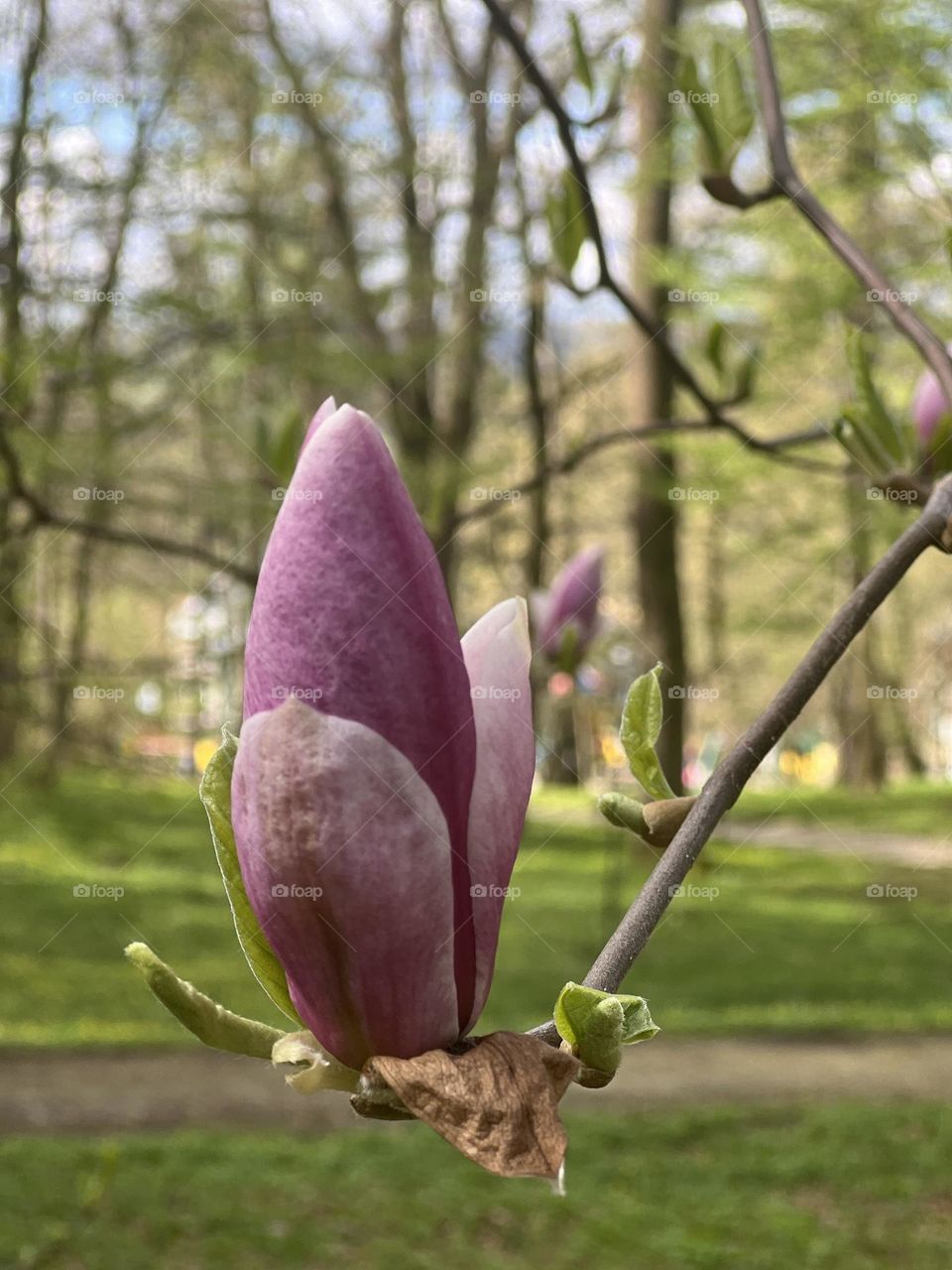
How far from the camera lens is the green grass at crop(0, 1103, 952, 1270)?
154 inches

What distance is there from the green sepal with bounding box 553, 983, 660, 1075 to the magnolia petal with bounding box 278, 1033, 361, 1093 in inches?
2.8

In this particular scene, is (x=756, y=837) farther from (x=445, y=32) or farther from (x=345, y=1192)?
(x=345, y=1192)

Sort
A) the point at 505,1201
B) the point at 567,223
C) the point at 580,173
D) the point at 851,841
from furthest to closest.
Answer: the point at 851,841, the point at 505,1201, the point at 567,223, the point at 580,173

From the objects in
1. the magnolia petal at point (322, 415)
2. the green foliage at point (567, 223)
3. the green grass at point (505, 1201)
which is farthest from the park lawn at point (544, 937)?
the magnolia petal at point (322, 415)

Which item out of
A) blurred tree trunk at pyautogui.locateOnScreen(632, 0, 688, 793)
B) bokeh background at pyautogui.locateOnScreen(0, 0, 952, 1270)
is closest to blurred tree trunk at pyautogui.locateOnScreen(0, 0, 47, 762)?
bokeh background at pyautogui.locateOnScreen(0, 0, 952, 1270)

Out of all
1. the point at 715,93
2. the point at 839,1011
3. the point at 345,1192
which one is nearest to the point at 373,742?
the point at 715,93

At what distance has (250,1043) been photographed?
0.41 metres

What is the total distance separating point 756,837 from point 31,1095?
27.7 ft

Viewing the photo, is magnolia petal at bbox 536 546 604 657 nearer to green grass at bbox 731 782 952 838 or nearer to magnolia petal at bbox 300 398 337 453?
magnolia petal at bbox 300 398 337 453

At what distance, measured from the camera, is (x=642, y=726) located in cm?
47

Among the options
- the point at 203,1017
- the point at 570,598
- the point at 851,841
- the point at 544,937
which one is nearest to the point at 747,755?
the point at 203,1017

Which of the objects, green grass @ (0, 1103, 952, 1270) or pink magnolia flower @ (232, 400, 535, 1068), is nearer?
pink magnolia flower @ (232, 400, 535, 1068)

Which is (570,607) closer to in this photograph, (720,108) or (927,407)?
(927,407)

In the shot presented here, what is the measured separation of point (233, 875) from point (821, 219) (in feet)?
1.56
